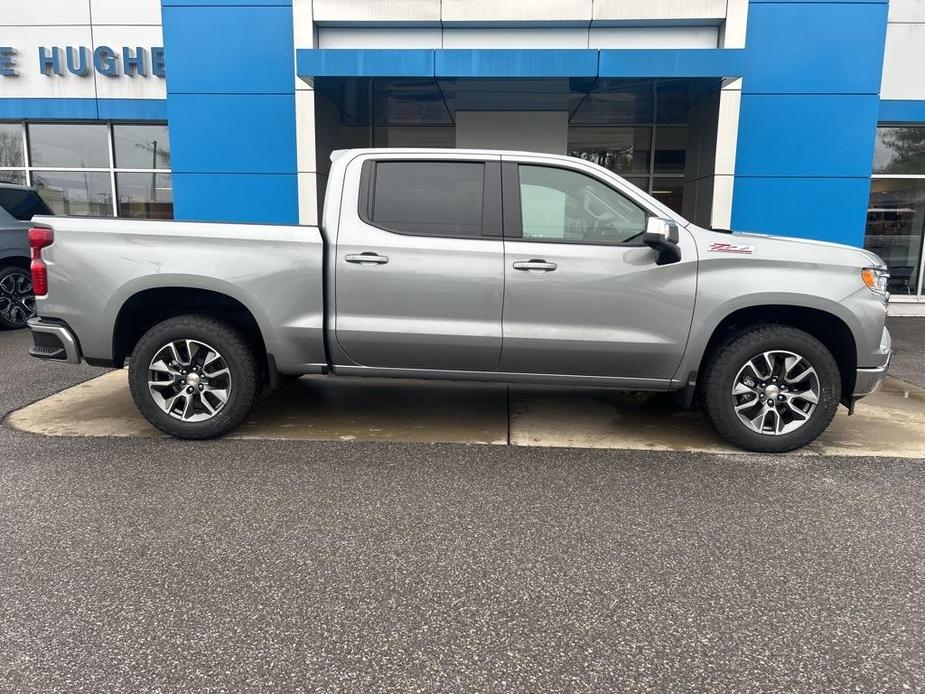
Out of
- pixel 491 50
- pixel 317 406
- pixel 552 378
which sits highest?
pixel 491 50

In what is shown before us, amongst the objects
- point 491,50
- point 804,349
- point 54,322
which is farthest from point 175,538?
point 491,50

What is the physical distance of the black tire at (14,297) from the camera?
29.5 feet

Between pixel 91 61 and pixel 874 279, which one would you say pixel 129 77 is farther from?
pixel 874 279

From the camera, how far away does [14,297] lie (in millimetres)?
9156

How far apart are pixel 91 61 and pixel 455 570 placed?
14097 millimetres

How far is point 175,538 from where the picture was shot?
3314 millimetres

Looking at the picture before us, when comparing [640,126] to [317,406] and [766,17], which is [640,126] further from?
[317,406]

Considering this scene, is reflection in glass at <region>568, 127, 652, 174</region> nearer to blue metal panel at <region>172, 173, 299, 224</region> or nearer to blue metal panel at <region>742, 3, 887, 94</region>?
blue metal panel at <region>742, 3, 887, 94</region>

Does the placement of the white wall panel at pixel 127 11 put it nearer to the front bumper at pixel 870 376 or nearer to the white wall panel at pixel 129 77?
the white wall panel at pixel 129 77

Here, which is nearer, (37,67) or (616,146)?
(37,67)

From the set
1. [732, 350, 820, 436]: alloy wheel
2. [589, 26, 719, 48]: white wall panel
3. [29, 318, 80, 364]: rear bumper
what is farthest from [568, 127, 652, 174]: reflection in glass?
[29, 318, 80, 364]: rear bumper

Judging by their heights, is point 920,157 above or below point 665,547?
above

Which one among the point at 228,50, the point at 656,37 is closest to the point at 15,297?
the point at 228,50

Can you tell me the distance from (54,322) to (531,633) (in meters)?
3.97
